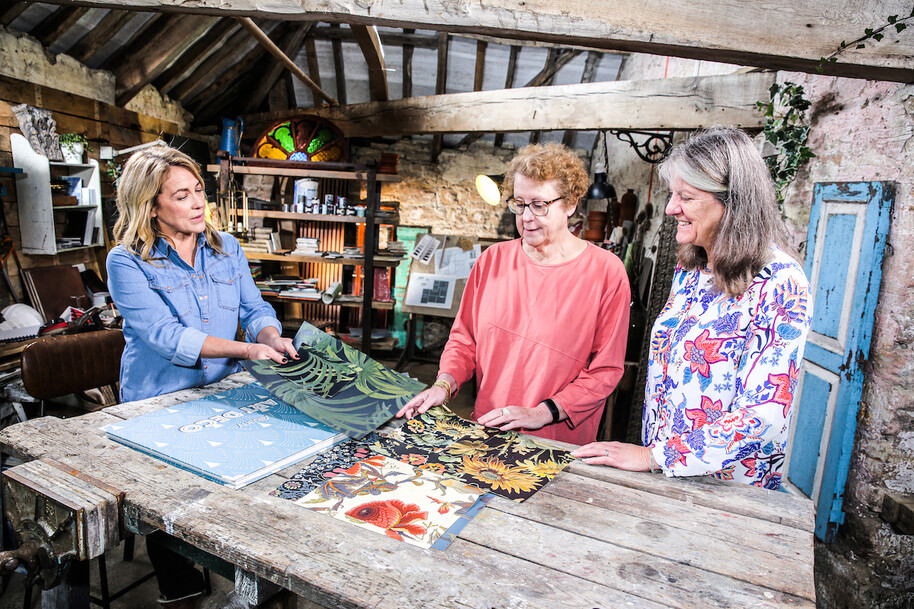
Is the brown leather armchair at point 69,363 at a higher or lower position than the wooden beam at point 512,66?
lower

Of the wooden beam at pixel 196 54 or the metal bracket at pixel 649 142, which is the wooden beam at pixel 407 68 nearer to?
the wooden beam at pixel 196 54

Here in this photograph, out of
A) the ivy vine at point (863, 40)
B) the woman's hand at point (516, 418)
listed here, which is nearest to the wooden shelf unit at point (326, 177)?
the ivy vine at point (863, 40)

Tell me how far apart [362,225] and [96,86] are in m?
3.16

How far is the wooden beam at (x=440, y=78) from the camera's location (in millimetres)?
7035

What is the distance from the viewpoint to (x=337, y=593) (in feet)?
2.90

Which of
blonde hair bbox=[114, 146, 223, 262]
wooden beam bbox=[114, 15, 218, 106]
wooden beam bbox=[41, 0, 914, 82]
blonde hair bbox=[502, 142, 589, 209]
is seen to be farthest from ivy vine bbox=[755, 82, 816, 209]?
wooden beam bbox=[114, 15, 218, 106]

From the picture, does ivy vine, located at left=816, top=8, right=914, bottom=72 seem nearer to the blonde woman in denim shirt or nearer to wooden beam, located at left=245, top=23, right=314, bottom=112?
the blonde woman in denim shirt

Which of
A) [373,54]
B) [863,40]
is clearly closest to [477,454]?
[863,40]

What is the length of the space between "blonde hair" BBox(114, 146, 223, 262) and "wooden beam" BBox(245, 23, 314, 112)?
5.72 m

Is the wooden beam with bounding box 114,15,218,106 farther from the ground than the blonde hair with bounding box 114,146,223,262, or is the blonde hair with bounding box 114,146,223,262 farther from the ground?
the wooden beam with bounding box 114,15,218,106

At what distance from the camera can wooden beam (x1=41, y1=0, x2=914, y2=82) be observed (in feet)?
7.25

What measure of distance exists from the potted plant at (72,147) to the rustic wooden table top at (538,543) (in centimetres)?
502

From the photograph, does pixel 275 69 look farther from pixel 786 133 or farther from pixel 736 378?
pixel 736 378

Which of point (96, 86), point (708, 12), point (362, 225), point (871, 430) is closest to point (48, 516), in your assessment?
point (708, 12)
